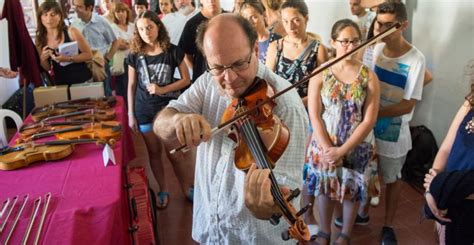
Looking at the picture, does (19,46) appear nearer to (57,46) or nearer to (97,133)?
(57,46)

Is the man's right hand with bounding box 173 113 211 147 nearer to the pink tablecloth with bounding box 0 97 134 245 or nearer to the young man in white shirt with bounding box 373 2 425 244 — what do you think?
the pink tablecloth with bounding box 0 97 134 245

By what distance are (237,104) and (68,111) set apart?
5.85 feet

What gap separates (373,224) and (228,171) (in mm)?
1763

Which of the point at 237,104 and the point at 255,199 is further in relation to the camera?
the point at 237,104

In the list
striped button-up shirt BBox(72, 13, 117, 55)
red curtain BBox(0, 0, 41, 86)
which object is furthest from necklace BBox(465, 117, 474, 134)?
striped button-up shirt BBox(72, 13, 117, 55)

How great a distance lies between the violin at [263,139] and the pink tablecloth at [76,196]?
59 centimetres

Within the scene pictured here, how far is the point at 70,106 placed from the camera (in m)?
2.74

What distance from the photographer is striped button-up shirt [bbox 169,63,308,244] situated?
4.11ft

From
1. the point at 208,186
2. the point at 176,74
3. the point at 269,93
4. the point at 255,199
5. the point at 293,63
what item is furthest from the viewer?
the point at 176,74

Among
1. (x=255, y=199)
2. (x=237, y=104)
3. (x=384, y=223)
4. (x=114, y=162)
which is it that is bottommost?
(x=384, y=223)

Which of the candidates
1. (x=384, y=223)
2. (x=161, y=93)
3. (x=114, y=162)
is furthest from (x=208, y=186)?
(x=384, y=223)

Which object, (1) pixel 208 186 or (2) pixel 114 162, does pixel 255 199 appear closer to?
(1) pixel 208 186

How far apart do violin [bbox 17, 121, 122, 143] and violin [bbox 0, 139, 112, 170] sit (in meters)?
0.11

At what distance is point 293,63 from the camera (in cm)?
243
